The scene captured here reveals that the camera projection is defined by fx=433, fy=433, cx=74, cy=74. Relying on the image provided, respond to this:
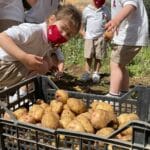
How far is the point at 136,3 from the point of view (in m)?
3.99

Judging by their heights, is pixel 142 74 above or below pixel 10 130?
below

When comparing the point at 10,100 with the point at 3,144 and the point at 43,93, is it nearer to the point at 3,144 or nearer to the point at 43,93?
the point at 43,93

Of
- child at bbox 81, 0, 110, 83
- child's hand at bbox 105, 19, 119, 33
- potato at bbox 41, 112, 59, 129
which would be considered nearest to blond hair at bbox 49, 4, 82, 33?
potato at bbox 41, 112, 59, 129

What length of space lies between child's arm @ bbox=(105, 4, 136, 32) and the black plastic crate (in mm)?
1420

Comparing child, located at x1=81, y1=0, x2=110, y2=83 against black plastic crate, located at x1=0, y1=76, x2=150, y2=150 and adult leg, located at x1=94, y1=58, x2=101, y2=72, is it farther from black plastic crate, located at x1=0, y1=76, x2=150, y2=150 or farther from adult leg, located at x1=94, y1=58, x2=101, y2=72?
black plastic crate, located at x1=0, y1=76, x2=150, y2=150

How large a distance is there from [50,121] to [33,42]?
110 centimetres

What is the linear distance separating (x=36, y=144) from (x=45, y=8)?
2409 mm

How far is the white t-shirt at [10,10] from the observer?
348cm

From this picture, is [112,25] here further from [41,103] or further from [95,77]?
[95,77]

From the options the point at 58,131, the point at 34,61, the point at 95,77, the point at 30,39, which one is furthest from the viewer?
the point at 95,77

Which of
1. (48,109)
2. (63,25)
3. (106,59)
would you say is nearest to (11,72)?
(63,25)

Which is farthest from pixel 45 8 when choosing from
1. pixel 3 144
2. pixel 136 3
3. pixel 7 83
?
pixel 3 144

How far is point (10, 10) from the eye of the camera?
352 cm

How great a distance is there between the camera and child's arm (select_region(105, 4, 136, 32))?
376 centimetres
